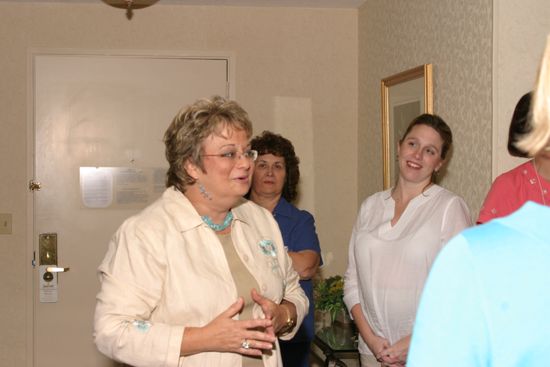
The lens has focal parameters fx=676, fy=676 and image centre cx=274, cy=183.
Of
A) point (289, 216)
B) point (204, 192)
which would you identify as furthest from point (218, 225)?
point (289, 216)

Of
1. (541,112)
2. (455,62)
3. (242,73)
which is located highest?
(242,73)

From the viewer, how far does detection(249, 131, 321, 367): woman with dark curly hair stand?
287 centimetres

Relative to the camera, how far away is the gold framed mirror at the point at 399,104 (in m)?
3.10

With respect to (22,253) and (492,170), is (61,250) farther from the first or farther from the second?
(492,170)

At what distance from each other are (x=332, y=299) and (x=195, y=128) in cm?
154

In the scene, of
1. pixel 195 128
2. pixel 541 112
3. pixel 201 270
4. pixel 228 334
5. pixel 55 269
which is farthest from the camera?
pixel 55 269

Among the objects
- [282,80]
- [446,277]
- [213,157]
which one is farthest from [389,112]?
[446,277]

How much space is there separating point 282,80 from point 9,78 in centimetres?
166

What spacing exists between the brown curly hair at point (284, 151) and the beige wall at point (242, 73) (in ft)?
3.41

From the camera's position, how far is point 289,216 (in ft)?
9.91

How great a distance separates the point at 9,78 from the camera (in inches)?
161

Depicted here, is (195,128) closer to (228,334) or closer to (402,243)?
(228,334)

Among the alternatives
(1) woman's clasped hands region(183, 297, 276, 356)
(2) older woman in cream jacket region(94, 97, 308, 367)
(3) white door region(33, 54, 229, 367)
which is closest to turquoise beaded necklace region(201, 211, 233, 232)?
(2) older woman in cream jacket region(94, 97, 308, 367)

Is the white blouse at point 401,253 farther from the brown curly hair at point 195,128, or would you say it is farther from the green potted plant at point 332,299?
the brown curly hair at point 195,128
